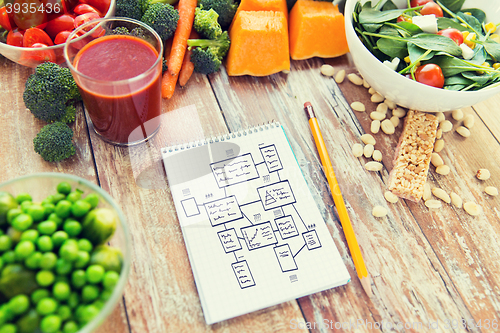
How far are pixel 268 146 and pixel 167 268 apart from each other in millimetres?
454

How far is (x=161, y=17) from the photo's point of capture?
44.3 inches

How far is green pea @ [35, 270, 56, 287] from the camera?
0.59 metres

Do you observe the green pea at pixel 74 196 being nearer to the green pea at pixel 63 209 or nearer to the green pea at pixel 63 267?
the green pea at pixel 63 209

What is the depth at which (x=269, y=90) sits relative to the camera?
1.21 meters

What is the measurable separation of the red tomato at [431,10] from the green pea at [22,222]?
4.31 feet

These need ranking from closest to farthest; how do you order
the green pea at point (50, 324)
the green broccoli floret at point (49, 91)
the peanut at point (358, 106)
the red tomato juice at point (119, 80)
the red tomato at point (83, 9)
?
the green pea at point (50, 324)
the red tomato juice at point (119, 80)
the green broccoli floret at point (49, 91)
the red tomato at point (83, 9)
the peanut at point (358, 106)

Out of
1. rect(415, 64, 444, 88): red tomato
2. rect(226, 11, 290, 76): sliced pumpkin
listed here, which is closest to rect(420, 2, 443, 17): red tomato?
rect(415, 64, 444, 88): red tomato

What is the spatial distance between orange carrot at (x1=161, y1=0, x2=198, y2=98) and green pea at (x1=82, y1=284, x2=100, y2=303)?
2.30ft

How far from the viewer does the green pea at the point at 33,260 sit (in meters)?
0.59

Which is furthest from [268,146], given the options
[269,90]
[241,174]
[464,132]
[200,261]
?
[464,132]

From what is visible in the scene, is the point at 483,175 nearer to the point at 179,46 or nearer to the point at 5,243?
the point at 179,46

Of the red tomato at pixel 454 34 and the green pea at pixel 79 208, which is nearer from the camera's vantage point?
the green pea at pixel 79 208

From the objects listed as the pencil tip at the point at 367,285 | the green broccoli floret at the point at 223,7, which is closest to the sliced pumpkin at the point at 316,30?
the green broccoli floret at the point at 223,7

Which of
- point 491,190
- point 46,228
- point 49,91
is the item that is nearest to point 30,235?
point 46,228
